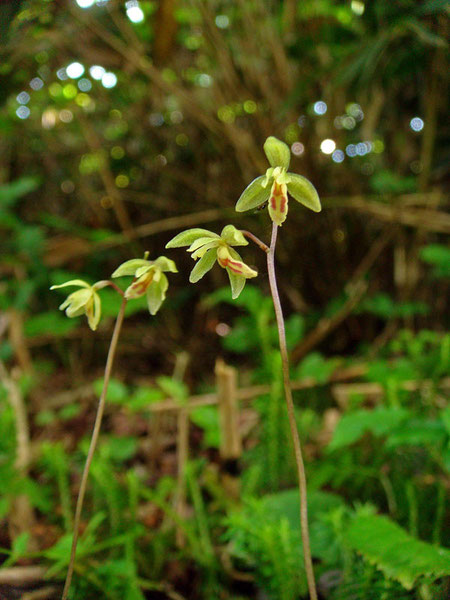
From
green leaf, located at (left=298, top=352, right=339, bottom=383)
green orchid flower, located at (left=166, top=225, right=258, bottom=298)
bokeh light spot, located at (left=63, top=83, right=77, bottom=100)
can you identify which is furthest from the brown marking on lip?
bokeh light spot, located at (left=63, top=83, right=77, bottom=100)

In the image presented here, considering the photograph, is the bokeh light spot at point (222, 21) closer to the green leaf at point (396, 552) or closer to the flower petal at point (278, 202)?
the flower petal at point (278, 202)

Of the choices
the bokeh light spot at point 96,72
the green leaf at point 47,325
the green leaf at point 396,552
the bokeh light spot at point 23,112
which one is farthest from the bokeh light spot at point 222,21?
the green leaf at point 396,552

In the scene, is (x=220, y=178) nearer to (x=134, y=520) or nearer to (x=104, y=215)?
(x=104, y=215)

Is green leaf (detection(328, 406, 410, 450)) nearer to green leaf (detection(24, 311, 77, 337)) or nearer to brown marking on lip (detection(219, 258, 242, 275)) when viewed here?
brown marking on lip (detection(219, 258, 242, 275))

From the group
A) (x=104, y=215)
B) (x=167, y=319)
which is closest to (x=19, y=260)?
(x=104, y=215)

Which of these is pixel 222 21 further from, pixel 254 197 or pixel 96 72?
pixel 254 197
